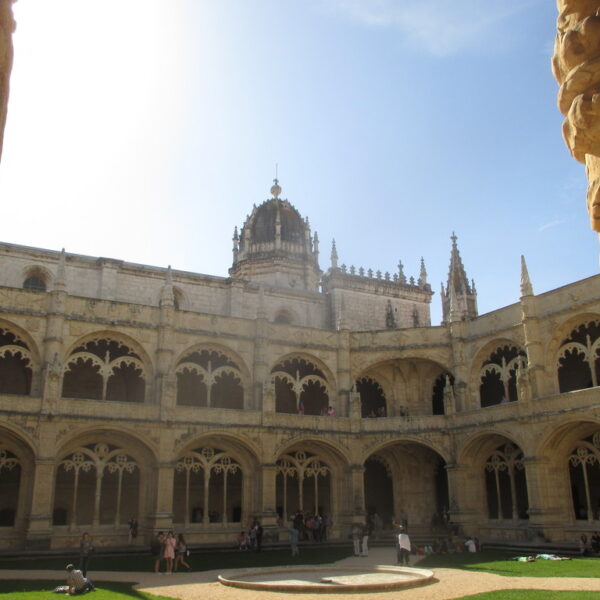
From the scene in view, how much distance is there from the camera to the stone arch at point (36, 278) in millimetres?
35094

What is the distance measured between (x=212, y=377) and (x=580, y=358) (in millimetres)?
16081

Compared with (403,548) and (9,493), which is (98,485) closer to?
(9,493)

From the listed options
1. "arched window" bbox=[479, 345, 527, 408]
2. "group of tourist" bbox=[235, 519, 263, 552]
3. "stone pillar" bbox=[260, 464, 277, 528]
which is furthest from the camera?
"arched window" bbox=[479, 345, 527, 408]

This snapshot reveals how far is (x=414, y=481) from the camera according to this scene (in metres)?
33.6

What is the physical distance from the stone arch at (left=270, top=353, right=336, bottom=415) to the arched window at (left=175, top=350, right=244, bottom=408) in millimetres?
1968

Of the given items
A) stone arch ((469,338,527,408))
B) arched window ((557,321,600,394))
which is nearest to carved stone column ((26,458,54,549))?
stone arch ((469,338,527,408))

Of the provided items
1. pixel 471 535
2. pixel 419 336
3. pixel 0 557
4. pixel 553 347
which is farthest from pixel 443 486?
pixel 0 557

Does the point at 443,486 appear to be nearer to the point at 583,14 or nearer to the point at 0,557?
the point at 0,557

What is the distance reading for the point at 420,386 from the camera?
3481 centimetres

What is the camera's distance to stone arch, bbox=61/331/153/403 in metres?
29.4

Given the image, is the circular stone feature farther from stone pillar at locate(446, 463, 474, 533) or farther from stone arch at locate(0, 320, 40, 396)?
stone arch at locate(0, 320, 40, 396)

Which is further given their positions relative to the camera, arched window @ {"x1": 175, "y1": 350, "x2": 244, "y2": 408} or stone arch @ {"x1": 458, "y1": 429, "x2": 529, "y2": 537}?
arched window @ {"x1": 175, "y1": 350, "x2": 244, "y2": 408}

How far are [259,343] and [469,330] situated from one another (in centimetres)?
980

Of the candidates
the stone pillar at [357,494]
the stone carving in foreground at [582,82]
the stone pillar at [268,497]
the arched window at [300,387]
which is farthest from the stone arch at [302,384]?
the stone carving in foreground at [582,82]
